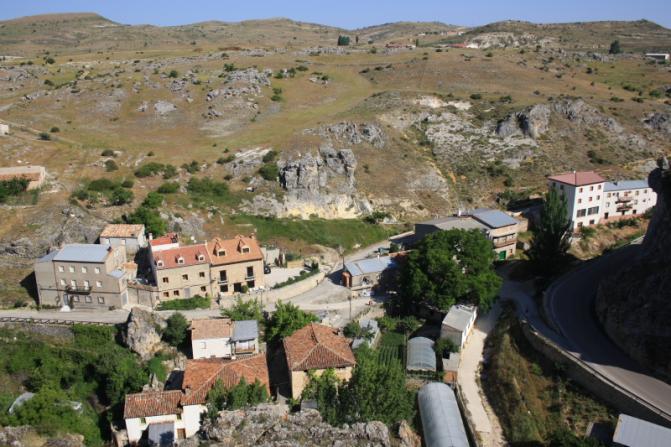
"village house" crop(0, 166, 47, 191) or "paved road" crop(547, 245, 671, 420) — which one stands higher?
"village house" crop(0, 166, 47, 191)

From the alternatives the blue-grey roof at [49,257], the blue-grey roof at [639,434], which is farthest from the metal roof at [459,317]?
the blue-grey roof at [49,257]

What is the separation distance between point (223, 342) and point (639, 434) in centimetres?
3292

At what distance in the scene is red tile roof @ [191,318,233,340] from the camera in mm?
48250

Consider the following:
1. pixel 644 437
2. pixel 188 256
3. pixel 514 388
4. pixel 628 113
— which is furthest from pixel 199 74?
pixel 644 437

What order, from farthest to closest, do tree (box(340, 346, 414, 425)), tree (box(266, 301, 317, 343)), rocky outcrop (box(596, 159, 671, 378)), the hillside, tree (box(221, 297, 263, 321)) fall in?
the hillside
tree (box(221, 297, 263, 321))
tree (box(266, 301, 317, 343))
rocky outcrop (box(596, 159, 671, 378))
tree (box(340, 346, 414, 425))

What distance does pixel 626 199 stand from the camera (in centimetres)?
7775

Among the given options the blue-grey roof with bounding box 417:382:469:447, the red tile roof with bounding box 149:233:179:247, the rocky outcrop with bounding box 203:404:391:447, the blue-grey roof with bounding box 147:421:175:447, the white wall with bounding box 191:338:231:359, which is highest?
the rocky outcrop with bounding box 203:404:391:447

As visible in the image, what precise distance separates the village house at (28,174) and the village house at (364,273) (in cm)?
4126

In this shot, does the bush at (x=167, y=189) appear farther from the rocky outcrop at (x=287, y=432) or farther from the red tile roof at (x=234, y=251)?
the rocky outcrop at (x=287, y=432)

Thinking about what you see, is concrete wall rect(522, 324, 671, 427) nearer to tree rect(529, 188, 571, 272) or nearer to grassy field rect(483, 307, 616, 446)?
grassy field rect(483, 307, 616, 446)

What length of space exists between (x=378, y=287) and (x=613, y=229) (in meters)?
39.1

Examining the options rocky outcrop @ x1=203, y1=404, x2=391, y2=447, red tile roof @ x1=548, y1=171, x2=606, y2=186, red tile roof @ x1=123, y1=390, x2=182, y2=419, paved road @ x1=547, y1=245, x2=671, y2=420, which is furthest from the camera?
red tile roof @ x1=548, y1=171, x2=606, y2=186

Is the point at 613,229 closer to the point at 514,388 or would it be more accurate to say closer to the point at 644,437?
the point at 514,388

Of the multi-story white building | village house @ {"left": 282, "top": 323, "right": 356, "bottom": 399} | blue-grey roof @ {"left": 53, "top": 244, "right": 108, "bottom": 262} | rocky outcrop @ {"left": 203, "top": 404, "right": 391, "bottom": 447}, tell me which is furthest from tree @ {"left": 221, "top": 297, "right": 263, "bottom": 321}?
the multi-story white building
